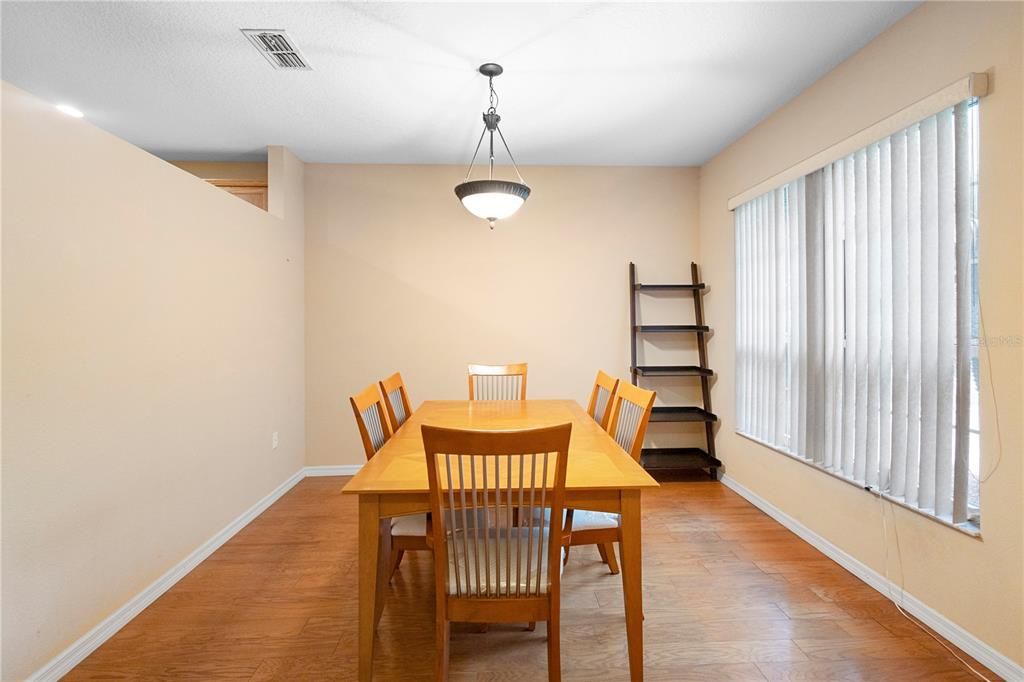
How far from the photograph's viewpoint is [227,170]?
376 cm

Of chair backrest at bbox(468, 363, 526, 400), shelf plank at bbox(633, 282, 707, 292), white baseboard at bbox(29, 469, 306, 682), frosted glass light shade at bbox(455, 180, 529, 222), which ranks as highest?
frosted glass light shade at bbox(455, 180, 529, 222)

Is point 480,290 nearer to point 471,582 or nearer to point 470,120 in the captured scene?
point 470,120

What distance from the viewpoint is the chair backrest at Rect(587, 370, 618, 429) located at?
2.37m

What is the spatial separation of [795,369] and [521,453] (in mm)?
2316

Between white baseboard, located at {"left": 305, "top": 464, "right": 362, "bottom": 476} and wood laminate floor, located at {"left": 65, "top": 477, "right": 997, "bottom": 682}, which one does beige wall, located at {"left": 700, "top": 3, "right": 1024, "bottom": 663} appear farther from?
white baseboard, located at {"left": 305, "top": 464, "right": 362, "bottom": 476}

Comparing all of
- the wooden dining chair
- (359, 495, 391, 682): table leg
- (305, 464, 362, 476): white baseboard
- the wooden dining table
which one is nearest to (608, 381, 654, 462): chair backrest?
the wooden dining chair

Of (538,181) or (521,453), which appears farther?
(538,181)

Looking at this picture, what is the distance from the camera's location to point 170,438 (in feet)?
7.43

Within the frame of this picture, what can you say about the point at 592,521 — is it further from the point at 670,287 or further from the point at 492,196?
the point at 670,287

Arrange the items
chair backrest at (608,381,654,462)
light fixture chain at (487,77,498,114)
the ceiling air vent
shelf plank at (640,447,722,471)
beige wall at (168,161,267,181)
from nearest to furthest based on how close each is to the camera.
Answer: chair backrest at (608,381,654,462) → the ceiling air vent → light fixture chain at (487,77,498,114) → beige wall at (168,161,267,181) → shelf plank at (640,447,722,471)

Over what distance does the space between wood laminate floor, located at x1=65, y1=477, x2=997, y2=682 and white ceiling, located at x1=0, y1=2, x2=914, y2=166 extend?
2.56 meters

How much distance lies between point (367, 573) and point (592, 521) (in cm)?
88

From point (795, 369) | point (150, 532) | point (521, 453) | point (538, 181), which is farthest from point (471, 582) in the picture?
point (538, 181)

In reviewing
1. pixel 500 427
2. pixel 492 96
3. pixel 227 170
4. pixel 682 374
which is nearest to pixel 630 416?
pixel 500 427
